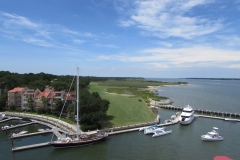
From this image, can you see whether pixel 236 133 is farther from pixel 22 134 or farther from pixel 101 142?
pixel 22 134

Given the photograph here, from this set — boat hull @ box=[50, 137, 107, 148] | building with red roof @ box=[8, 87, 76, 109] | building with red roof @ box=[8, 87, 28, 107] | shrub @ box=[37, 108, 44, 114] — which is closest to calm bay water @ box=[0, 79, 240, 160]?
boat hull @ box=[50, 137, 107, 148]

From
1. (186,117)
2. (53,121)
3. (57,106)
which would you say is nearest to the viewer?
(53,121)

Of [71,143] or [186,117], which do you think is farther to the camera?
[186,117]

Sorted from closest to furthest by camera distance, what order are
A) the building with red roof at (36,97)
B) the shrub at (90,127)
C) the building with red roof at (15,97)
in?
the shrub at (90,127), the building with red roof at (36,97), the building with red roof at (15,97)

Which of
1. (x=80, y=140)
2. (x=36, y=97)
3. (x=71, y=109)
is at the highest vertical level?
(x=36, y=97)

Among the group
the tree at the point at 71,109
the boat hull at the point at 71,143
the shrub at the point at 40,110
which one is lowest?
the boat hull at the point at 71,143

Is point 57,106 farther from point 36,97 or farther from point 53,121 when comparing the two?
point 36,97

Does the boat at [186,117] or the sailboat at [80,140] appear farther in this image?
the boat at [186,117]

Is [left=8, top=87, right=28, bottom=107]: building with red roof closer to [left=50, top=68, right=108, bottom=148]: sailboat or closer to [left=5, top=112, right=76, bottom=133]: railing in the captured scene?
[left=5, top=112, right=76, bottom=133]: railing

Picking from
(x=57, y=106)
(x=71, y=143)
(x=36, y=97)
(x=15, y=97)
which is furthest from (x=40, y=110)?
(x=71, y=143)

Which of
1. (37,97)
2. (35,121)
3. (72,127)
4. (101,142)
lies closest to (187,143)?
(101,142)

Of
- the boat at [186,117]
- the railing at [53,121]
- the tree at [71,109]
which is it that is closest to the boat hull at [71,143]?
the railing at [53,121]

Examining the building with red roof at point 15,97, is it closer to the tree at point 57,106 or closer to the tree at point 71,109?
the tree at point 57,106
